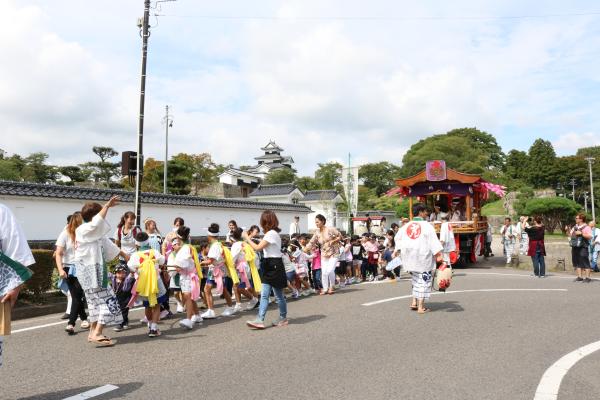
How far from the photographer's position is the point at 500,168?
71500 mm

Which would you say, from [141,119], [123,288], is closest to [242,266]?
[123,288]

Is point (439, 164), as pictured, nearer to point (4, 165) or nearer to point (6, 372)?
point (6, 372)

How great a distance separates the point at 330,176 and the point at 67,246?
169 ft

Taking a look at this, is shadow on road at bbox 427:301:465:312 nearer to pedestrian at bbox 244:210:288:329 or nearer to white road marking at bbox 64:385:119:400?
pedestrian at bbox 244:210:288:329

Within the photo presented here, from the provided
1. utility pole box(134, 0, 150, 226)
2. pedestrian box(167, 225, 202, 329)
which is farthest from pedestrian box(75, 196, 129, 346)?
utility pole box(134, 0, 150, 226)

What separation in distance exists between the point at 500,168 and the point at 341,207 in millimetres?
32101

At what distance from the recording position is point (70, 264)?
708 centimetres

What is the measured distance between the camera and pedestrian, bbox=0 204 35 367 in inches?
149

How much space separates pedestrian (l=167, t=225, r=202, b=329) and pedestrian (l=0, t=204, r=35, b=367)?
352cm

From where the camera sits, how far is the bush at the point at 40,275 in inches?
363

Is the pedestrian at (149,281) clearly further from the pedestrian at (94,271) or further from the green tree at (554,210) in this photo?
the green tree at (554,210)

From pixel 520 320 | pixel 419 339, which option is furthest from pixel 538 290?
pixel 419 339

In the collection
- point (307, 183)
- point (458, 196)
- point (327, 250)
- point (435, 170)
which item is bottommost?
point (327, 250)

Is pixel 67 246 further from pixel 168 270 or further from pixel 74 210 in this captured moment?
pixel 74 210
